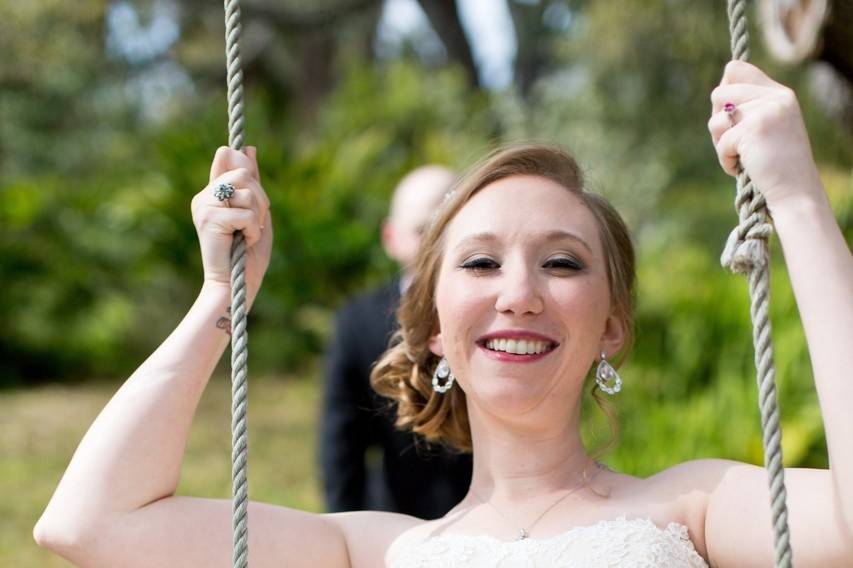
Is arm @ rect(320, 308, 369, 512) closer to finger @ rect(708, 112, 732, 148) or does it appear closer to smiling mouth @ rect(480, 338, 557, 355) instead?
smiling mouth @ rect(480, 338, 557, 355)

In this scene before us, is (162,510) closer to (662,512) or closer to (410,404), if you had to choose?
(410,404)

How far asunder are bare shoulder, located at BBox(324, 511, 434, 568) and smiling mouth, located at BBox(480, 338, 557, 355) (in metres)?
0.42

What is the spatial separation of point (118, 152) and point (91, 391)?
556 cm

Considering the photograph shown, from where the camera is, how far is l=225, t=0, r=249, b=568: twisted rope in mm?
1675

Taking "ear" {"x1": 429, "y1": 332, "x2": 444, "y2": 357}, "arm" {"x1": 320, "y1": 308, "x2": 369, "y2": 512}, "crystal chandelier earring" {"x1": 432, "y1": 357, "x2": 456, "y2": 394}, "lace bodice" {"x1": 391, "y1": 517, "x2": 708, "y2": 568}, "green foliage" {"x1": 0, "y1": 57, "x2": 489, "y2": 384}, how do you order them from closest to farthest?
1. "lace bodice" {"x1": 391, "y1": 517, "x2": 708, "y2": 568}
2. "crystal chandelier earring" {"x1": 432, "y1": 357, "x2": 456, "y2": 394}
3. "ear" {"x1": 429, "y1": 332, "x2": 444, "y2": 357}
4. "arm" {"x1": 320, "y1": 308, "x2": 369, "y2": 512}
5. "green foliage" {"x1": 0, "y1": 57, "x2": 489, "y2": 384}

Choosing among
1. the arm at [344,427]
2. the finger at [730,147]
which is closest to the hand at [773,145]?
the finger at [730,147]

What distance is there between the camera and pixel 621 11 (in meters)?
12.1

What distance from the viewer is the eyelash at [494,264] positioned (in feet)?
6.40

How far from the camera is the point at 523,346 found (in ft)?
6.19

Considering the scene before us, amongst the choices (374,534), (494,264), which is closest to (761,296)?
(494,264)

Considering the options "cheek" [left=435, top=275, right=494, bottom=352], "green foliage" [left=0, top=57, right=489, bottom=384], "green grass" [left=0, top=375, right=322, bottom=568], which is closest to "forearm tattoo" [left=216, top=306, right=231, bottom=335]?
"cheek" [left=435, top=275, right=494, bottom=352]

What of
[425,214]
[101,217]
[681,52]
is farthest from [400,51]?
[425,214]

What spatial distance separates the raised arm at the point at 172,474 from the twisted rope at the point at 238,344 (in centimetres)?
7

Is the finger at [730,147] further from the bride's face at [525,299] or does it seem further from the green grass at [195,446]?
the green grass at [195,446]
